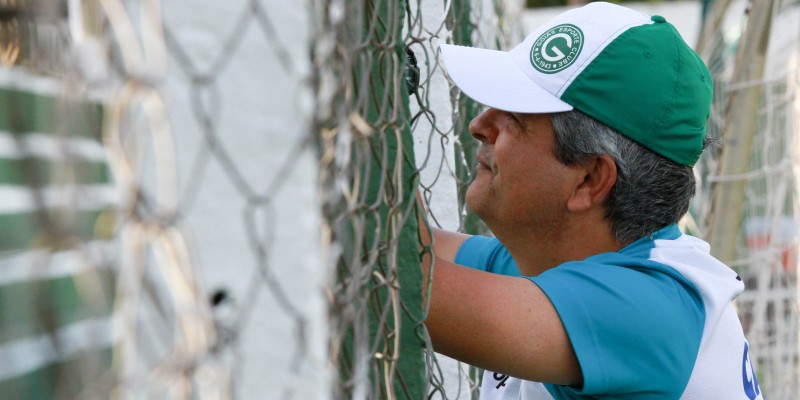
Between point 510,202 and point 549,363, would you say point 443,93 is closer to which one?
point 510,202

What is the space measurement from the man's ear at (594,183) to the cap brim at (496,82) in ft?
0.43

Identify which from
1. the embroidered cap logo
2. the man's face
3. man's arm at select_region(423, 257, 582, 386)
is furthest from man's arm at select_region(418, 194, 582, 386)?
the embroidered cap logo

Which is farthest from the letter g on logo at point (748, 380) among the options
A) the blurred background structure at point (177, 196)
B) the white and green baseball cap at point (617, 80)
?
the blurred background structure at point (177, 196)

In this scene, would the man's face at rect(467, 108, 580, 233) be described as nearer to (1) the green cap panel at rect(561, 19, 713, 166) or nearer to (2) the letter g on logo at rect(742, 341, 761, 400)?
(1) the green cap panel at rect(561, 19, 713, 166)

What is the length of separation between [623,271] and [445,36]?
0.97 m

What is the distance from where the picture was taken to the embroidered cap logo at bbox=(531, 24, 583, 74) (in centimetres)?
213

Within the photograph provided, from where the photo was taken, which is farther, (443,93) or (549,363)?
(443,93)

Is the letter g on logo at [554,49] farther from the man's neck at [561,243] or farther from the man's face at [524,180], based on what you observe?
the man's neck at [561,243]

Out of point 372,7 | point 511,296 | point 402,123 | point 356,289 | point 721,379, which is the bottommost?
A: point 721,379

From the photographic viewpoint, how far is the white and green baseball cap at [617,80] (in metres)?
2.06

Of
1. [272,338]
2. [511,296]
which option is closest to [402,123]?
[511,296]

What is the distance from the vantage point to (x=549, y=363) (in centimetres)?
175

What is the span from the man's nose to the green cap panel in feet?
0.54

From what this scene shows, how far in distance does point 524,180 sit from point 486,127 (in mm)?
168
